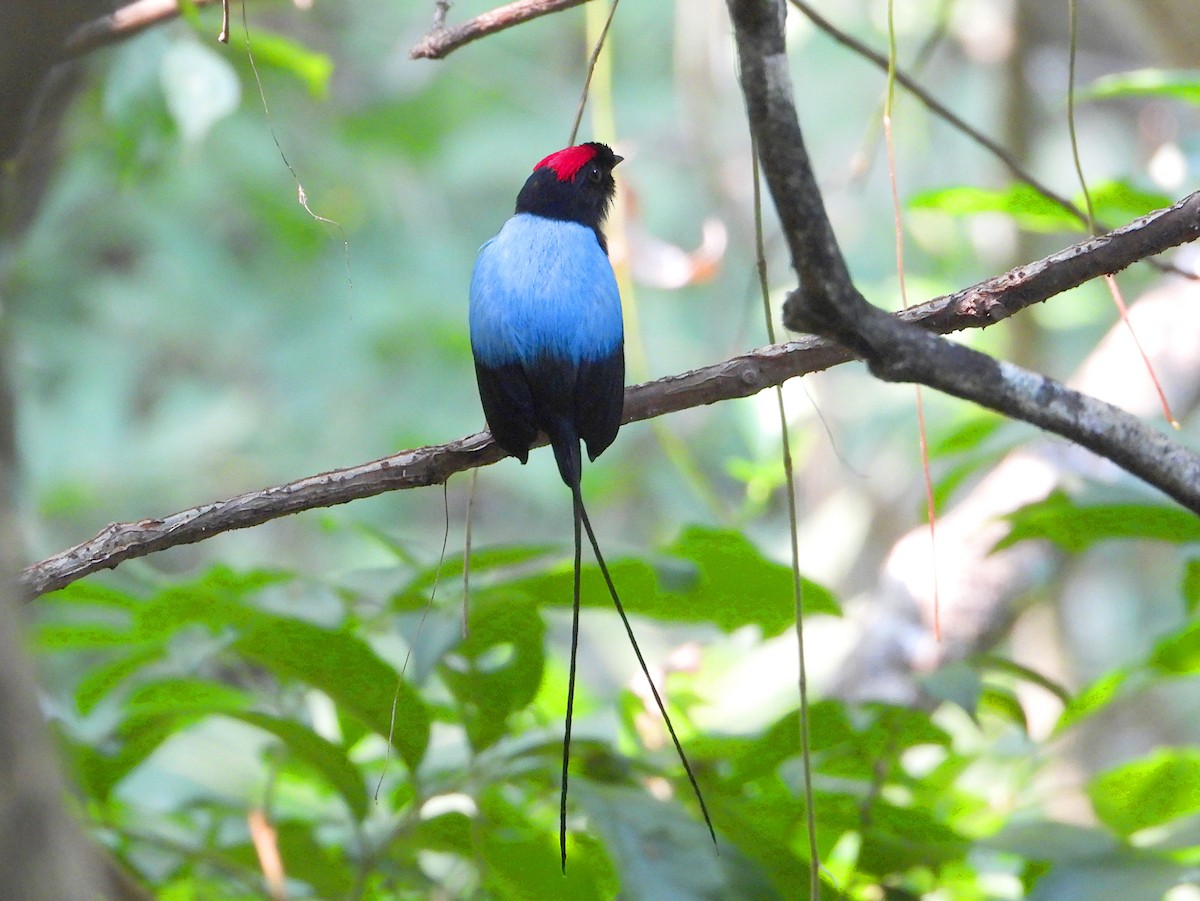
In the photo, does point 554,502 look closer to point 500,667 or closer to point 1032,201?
point 1032,201

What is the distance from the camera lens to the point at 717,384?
1.74 m

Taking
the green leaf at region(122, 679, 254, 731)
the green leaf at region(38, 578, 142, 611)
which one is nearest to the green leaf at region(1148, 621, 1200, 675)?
the green leaf at region(122, 679, 254, 731)

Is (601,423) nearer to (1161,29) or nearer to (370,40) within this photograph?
(1161,29)

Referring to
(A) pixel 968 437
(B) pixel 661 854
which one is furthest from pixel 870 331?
(A) pixel 968 437

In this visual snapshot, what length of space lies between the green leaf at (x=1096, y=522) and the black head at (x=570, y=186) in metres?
1.10

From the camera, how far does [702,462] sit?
7449 mm

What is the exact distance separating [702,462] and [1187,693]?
10.3 feet

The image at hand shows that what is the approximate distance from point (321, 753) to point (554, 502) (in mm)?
4892

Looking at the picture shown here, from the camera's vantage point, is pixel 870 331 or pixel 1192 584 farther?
pixel 1192 584

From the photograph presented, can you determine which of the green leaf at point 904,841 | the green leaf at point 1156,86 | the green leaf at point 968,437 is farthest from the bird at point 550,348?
the green leaf at point 1156,86

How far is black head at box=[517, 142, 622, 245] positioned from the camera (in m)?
2.57

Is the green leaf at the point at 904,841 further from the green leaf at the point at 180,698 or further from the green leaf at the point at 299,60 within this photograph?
the green leaf at the point at 299,60

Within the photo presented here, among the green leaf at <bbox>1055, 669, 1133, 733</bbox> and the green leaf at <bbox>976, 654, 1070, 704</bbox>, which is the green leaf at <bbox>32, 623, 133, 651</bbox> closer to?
the green leaf at <bbox>976, 654, 1070, 704</bbox>

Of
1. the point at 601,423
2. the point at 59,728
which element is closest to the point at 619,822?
the point at 601,423
